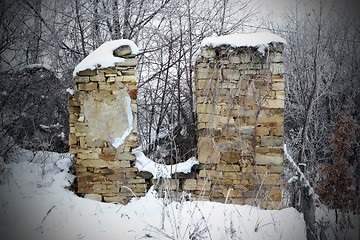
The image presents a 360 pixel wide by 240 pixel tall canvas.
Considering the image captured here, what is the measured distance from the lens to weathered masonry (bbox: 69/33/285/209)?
156 inches

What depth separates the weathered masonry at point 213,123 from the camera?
156 inches

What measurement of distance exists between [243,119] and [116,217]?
2.06 m

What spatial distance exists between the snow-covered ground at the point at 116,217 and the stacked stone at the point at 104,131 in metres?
0.28

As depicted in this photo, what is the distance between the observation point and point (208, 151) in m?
4.04

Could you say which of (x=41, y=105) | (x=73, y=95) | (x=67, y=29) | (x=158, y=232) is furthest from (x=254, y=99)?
(x=67, y=29)

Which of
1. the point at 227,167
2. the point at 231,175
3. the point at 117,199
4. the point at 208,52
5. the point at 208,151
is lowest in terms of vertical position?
the point at 117,199

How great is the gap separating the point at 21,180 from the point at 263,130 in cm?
340

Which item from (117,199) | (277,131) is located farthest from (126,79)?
(277,131)

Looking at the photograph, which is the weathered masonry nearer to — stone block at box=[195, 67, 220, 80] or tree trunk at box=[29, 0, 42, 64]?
stone block at box=[195, 67, 220, 80]

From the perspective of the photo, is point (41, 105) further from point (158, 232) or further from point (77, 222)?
point (158, 232)

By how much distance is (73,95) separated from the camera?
4.20 m

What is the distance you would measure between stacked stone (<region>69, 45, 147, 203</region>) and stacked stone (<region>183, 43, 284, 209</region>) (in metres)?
1.02

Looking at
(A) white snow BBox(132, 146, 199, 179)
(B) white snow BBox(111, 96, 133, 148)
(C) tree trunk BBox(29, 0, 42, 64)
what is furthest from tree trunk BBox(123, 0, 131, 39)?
(A) white snow BBox(132, 146, 199, 179)

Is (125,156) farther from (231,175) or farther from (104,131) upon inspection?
(231,175)
